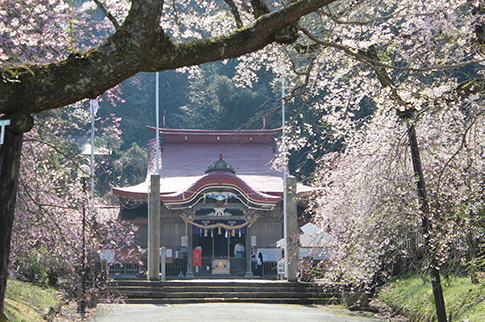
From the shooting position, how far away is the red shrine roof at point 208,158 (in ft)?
91.2

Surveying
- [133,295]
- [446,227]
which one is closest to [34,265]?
[133,295]

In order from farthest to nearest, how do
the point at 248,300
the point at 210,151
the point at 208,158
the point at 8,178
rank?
the point at 210,151, the point at 208,158, the point at 248,300, the point at 8,178

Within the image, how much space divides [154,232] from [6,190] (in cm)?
1515

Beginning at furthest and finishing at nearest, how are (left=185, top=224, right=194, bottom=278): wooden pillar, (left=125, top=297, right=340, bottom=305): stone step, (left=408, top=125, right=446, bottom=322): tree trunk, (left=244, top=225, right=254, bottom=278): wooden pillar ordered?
1. (left=244, top=225, right=254, bottom=278): wooden pillar
2. (left=185, top=224, right=194, bottom=278): wooden pillar
3. (left=125, top=297, right=340, bottom=305): stone step
4. (left=408, top=125, right=446, bottom=322): tree trunk

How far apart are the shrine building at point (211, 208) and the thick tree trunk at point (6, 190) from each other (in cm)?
1802

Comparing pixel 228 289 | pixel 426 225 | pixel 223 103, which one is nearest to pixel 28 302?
pixel 426 225

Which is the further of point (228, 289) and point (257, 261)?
point (257, 261)

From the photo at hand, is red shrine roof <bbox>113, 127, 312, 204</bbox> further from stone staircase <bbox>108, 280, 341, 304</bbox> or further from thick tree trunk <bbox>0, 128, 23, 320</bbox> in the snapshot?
thick tree trunk <bbox>0, 128, 23, 320</bbox>

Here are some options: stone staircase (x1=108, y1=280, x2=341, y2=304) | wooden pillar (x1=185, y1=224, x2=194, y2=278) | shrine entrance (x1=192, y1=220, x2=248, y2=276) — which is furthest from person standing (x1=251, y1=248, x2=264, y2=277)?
stone staircase (x1=108, y1=280, x2=341, y2=304)

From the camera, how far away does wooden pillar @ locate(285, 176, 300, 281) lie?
1994 cm

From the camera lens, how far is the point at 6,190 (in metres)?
5.43

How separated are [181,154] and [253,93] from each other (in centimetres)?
1641

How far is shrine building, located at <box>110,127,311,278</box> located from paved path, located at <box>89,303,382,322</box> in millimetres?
6714

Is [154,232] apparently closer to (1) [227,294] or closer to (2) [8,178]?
(1) [227,294]
